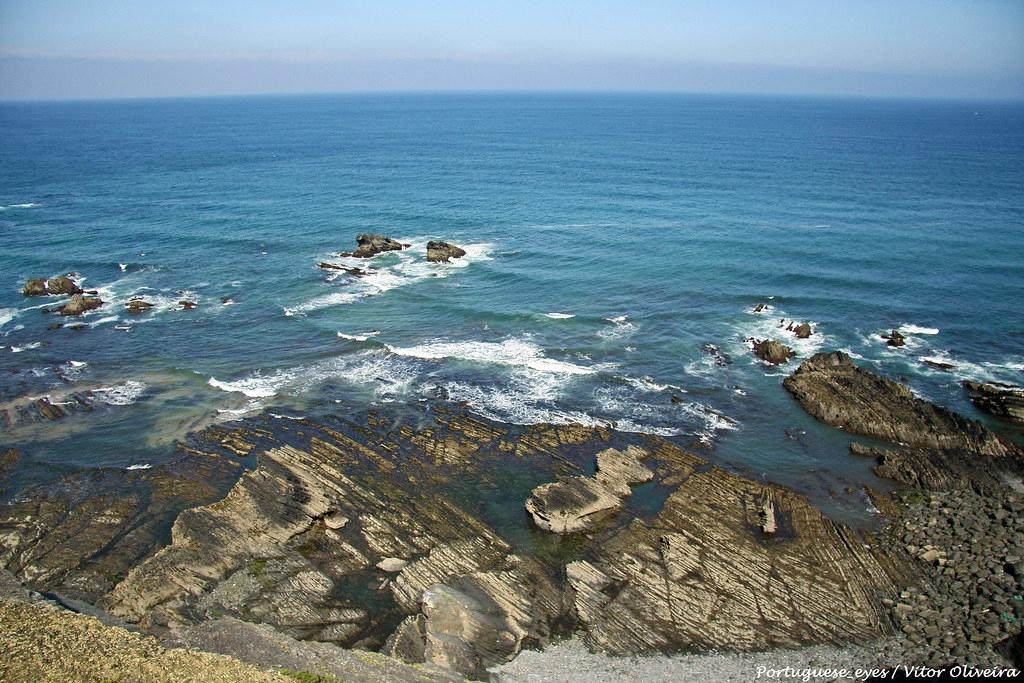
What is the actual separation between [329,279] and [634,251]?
4260cm

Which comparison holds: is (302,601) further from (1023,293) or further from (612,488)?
(1023,293)

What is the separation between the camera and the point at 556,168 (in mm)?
157625

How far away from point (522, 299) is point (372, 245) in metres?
28.4

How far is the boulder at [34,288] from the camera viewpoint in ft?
258

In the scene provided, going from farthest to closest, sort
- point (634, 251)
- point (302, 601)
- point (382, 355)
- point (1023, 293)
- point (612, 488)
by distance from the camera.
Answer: point (634, 251)
point (1023, 293)
point (382, 355)
point (612, 488)
point (302, 601)

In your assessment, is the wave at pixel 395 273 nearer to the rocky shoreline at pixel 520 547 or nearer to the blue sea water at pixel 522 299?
the blue sea water at pixel 522 299

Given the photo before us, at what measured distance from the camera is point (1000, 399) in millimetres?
54031

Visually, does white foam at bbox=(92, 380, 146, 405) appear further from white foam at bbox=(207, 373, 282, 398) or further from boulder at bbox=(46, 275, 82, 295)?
boulder at bbox=(46, 275, 82, 295)

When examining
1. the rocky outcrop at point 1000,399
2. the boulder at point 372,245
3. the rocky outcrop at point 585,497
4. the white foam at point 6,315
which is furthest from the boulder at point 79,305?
the rocky outcrop at point 1000,399

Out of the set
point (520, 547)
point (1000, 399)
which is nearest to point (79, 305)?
point (520, 547)

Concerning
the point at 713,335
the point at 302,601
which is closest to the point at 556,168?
the point at 713,335

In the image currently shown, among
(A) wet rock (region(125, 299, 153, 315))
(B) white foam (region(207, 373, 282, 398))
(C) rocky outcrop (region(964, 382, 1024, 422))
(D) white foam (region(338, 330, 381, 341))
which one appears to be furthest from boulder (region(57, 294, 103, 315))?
(C) rocky outcrop (region(964, 382, 1024, 422))

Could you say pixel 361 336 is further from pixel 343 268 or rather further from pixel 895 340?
pixel 895 340

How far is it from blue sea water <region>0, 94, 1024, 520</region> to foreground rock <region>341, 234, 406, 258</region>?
1981 mm
